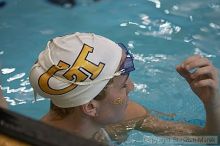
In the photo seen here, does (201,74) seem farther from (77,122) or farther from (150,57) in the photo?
(150,57)

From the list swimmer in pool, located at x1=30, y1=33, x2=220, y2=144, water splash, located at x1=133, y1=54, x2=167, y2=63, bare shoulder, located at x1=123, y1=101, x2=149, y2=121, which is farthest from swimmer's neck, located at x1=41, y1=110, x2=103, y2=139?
water splash, located at x1=133, y1=54, x2=167, y2=63

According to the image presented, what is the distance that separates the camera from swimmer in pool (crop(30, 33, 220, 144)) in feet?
7.07

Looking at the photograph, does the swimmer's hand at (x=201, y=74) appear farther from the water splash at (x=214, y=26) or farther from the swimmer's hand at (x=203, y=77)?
the water splash at (x=214, y=26)

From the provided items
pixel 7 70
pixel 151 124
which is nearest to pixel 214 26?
pixel 151 124

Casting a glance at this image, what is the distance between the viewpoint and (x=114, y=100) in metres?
2.30

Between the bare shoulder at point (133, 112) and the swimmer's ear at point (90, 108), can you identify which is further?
the bare shoulder at point (133, 112)

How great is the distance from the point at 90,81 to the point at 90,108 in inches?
6.6

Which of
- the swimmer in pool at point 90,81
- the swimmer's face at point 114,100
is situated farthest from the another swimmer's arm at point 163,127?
the swimmer's face at point 114,100

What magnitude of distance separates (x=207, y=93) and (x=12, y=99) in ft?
6.49

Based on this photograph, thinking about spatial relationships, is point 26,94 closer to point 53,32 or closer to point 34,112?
point 34,112

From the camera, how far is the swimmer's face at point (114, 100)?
229cm

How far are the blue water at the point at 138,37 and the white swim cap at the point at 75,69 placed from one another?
1.28m

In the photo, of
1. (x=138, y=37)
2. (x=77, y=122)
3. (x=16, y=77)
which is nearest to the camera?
(x=77, y=122)

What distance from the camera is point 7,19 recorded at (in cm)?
458
